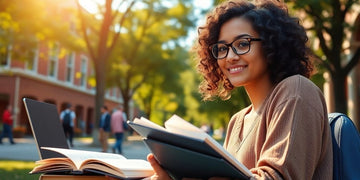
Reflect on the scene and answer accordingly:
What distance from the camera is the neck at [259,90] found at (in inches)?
80.4

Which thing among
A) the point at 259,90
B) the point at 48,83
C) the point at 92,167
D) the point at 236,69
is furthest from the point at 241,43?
the point at 48,83

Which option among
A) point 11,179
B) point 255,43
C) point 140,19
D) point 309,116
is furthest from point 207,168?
point 140,19

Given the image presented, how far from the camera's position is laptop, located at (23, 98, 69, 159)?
2535 mm

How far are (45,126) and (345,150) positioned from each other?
181 centimetres

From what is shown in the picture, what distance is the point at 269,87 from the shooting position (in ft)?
6.72

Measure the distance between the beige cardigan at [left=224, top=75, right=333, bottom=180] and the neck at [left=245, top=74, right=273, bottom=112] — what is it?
0.27 meters

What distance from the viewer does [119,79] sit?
2862cm

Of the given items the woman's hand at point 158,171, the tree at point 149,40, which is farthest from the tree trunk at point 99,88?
the woman's hand at point 158,171

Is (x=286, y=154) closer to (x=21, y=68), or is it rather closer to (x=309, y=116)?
(x=309, y=116)

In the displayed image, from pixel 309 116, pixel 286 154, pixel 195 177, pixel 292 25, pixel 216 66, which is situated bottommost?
pixel 195 177

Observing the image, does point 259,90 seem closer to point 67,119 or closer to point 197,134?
point 197,134

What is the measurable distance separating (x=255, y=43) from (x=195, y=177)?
2.28 feet

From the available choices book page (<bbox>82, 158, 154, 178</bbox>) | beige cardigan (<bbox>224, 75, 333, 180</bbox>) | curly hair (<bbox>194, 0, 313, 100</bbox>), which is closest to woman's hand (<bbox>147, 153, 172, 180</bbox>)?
book page (<bbox>82, 158, 154, 178</bbox>)

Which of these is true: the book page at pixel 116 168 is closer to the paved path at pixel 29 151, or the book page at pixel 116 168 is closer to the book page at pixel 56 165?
the book page at pixel 56 165
